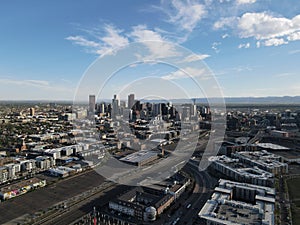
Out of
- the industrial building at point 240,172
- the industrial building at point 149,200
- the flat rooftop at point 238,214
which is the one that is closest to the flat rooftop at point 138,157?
the industrial building at point 149,200

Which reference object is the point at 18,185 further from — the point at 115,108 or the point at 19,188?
the point at 115,108

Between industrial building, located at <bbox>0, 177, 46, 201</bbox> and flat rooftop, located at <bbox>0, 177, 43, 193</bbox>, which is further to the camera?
flat rooftop, located at <bbox>0, 177, 43, 193</bbox>

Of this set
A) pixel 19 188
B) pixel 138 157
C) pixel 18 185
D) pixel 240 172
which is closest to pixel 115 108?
pixel 138 157

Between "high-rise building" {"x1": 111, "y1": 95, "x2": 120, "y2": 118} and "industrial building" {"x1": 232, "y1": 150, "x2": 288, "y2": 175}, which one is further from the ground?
"high-rise building" {"x1": 111, "y1": 95, "x2": 120, "y2": 118}

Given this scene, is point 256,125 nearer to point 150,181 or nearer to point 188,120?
point 188,120

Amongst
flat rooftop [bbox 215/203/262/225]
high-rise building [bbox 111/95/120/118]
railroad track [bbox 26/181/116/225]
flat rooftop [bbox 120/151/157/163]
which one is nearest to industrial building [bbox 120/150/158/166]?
flat rooftop [bbox 120/151/157/163]

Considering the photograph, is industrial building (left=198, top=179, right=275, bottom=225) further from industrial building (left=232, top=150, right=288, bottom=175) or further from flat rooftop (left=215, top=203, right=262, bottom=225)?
industrial building (left=232, top=150, right=288, bottom=175)

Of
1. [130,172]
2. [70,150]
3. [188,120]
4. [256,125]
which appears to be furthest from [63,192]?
[256,125]

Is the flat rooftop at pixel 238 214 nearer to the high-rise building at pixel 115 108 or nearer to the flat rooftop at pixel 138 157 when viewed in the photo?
the flat rooftop at pixel 138 157
